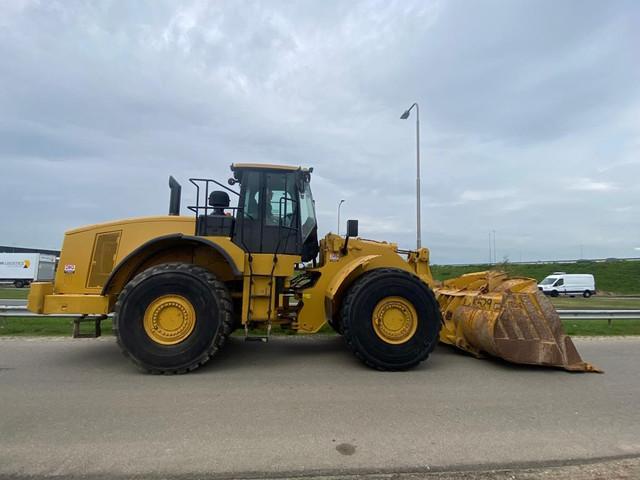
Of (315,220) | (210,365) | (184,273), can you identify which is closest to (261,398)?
(210,365)

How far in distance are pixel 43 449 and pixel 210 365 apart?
8.70ft

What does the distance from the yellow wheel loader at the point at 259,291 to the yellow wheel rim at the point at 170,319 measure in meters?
0.01

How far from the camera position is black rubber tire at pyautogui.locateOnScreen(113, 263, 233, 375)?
212 inches

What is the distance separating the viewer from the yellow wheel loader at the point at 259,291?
217 inches

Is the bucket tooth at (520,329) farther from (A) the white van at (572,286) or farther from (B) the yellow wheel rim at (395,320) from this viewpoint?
(A) the white van at (572,286)

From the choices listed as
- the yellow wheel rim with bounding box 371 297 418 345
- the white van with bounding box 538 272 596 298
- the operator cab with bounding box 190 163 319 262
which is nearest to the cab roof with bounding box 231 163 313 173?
the operator cab with bounding box 190 163 319 262

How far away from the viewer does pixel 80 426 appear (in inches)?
147

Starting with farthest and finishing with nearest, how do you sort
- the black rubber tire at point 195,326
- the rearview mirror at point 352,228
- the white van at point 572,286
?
the white van at point 572,286 → the rearview mirror at point 352,228 → the black rubber tire at point 195,326

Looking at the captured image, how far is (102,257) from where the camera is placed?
608cm

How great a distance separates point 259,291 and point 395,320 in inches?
75.6

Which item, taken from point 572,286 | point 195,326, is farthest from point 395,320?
point 572,286

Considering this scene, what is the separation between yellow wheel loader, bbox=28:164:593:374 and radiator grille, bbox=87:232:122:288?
14mm

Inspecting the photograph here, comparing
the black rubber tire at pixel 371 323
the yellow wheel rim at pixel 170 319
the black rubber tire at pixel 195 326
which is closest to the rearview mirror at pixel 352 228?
the black rubber tire at pixel 371 323

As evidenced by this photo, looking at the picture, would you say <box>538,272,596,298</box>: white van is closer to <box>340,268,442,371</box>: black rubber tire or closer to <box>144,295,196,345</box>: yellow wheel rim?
<box>340,268,442,371</box>: black rubber tire
